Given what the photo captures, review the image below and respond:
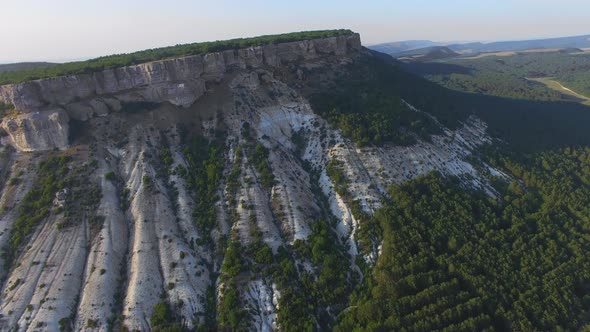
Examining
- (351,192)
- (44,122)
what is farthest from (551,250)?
(44,122)

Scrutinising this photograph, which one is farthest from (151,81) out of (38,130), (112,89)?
(38,130)

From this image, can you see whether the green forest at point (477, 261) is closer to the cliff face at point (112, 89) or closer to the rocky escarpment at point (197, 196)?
the rocky escarpment at point (197, 196)

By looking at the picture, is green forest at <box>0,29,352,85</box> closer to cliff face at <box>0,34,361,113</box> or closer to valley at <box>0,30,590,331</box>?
valley at <box>0,30,590,331</box>

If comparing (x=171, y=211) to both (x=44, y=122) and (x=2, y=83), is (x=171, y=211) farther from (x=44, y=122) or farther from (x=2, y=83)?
(x=2, y=83)

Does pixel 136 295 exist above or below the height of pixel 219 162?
below

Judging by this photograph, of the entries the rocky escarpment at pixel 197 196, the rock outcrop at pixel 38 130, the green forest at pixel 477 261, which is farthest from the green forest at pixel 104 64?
the green forest at pixel 477 261

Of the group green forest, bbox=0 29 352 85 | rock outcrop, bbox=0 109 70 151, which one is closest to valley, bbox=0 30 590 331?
rock outcrop, bbox=0 109 70 151

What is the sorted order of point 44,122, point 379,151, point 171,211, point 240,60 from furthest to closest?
point 240,60, point 379,151, point 44,122, point 171,211
